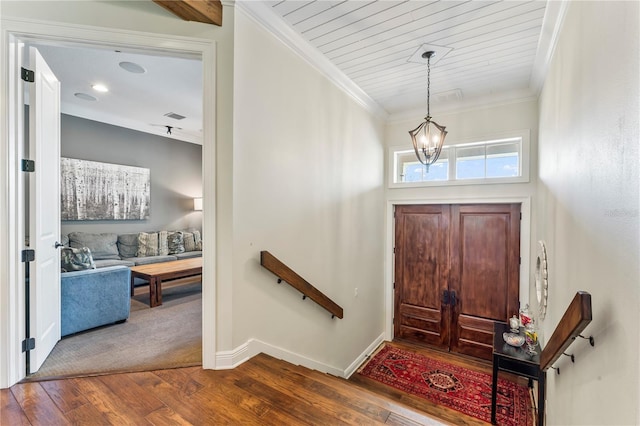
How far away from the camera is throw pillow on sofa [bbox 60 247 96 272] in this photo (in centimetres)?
305

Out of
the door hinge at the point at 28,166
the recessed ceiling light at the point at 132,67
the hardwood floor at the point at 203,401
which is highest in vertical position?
the recessed ceiling light at the point at 132,67

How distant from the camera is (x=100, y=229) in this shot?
5152 mm

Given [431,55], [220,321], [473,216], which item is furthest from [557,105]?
[220,321]

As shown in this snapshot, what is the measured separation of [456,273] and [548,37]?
293 centimetres

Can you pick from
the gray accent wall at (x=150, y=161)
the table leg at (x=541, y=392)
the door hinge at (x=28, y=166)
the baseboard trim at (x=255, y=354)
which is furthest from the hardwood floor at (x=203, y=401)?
the gray accent wall at (x=150, y=161)

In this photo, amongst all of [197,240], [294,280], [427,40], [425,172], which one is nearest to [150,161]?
[197,240]

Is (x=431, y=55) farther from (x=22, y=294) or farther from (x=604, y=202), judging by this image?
(x=22, y=294)

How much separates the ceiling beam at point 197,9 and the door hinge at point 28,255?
1.86 m

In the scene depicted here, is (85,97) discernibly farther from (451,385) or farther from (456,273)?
(451,385)

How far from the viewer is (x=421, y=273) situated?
4.42 metres

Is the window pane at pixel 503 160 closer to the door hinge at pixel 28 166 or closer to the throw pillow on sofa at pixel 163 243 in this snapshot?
the door hinge at pixel 28 166

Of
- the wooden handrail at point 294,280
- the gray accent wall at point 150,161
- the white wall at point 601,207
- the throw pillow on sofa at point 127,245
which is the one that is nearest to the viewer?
the white wall at point 601,207

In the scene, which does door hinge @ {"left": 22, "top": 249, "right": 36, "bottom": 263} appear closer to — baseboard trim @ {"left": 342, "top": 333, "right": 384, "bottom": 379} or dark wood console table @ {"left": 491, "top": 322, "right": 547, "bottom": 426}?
baseboard trim @ {"left": 342, "top": 333, "right": 384, "bottom": 379}

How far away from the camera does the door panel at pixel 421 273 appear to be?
4.27 metres
